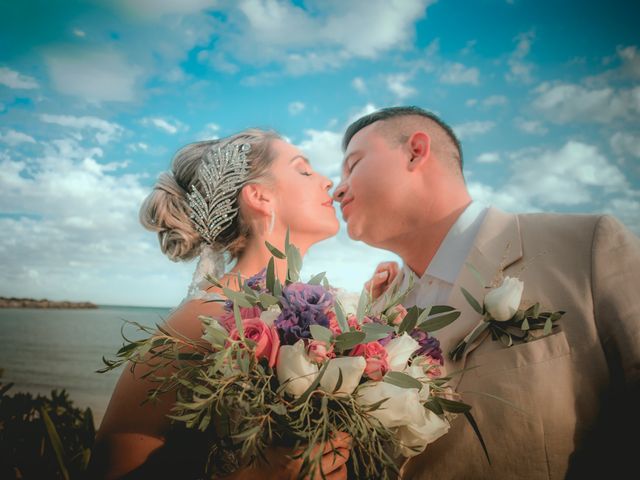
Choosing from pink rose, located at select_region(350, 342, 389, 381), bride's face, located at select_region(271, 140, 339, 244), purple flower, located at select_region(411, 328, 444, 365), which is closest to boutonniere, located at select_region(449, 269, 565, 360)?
purple flower, located at select_region(411, 328, 444, 365)

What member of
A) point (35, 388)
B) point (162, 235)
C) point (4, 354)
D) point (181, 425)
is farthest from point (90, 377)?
point (181, 425)

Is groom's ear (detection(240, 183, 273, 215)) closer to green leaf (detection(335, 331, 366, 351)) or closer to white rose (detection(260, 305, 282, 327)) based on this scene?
white rose (detection(260, 305, 282, 327))

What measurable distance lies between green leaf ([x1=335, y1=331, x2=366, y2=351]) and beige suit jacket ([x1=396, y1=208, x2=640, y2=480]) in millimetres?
1120

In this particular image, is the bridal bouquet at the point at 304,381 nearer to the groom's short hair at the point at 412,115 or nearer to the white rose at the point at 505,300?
the white rose at the point at 505,300

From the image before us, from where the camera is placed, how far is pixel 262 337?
4.52 feet

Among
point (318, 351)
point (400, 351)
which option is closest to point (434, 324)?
point (400, 351)

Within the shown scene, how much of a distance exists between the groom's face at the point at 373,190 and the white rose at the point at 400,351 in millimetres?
2048

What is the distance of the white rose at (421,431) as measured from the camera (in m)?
1.41

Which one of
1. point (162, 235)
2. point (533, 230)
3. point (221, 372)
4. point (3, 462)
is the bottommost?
point (3, 462)

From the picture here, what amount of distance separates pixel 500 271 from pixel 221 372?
1750mm

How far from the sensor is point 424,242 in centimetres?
339

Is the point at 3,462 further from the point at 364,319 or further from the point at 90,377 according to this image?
the point at 90,377

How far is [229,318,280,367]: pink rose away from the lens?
1.37 m

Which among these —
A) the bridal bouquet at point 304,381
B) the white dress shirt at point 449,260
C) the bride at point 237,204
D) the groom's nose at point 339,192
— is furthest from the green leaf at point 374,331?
the groom's nose at point 339,192
